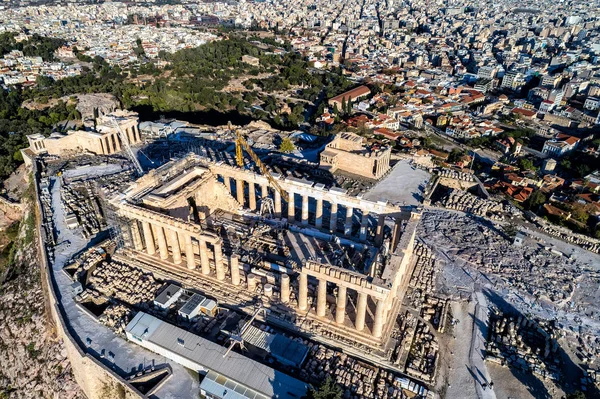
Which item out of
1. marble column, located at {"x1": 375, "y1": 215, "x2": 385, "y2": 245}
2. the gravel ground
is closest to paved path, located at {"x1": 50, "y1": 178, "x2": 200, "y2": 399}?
marble column, located at {"x1": 375, "y1": 215, "x2": 385, "y2": 245}

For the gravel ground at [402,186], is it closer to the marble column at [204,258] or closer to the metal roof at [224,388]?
the marble column at [204,258]

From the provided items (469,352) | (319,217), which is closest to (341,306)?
(469,352)

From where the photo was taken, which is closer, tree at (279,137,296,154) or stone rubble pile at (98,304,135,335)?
stone rubble pile at (98,304,135,335)

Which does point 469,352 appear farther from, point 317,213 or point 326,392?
point 317,213

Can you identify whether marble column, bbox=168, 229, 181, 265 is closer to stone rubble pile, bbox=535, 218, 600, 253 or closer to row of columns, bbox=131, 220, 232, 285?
row of columns, bbox=131, 220, 232, 285

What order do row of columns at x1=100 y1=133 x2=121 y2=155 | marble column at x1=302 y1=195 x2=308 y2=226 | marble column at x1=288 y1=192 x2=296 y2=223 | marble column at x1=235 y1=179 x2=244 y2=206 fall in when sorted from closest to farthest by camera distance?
1. marble column at x1=302 y1=195 x2=308 y2=226
2. marble column at x1=288 y1=192 x2=296 y2=223
3. marble column at x1=235 y1=179 x2=244 y2=206
4. row of columns at x1=100 y1=133 x2=121 y2=155

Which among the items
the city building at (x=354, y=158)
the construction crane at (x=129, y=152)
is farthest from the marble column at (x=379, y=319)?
the construction crane at (x=129, y=152)
